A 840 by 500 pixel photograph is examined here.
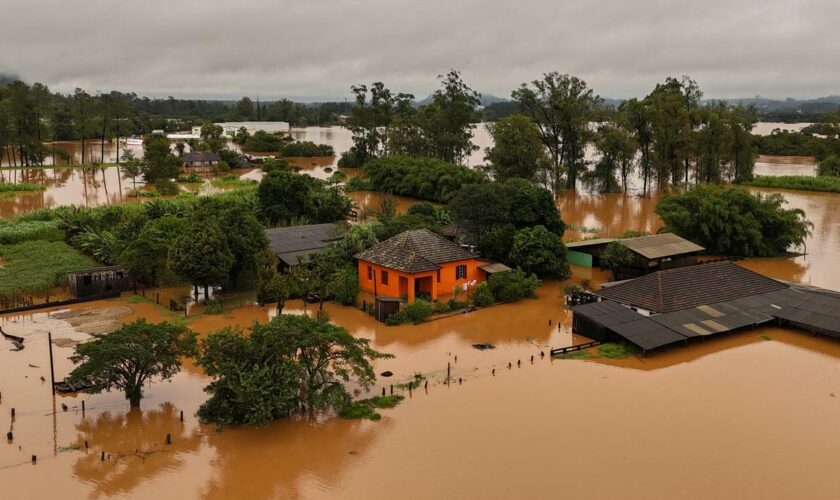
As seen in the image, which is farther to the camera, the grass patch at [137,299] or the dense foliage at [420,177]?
the dense foliage at [420,177]

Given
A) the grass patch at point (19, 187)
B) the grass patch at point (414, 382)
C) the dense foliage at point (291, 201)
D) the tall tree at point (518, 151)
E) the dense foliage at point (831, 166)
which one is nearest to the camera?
the grass patch at point (414, 382)

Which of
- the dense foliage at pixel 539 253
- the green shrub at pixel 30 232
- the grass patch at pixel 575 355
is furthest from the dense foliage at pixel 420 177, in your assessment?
the grass patch at pixel 575 355

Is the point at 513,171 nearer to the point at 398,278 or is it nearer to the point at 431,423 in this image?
the point at 398,278

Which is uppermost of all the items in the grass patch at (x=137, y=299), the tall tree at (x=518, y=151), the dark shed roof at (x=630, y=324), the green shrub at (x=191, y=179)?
the tall tree at (x=518, y=151)

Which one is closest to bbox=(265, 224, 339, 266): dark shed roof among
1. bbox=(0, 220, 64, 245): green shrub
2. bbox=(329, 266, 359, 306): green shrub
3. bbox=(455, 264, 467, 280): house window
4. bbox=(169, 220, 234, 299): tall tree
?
bbox=(329, 266, 359, 306): green shrub

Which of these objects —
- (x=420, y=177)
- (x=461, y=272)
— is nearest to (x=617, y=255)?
(x=461, y=272)

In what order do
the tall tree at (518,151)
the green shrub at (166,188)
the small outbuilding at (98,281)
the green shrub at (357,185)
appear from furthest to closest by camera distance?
the green shrub at (357,185) < the green shrub at (166,188) < the tall tree at (518,151) < the small outbuilding at (98,281)

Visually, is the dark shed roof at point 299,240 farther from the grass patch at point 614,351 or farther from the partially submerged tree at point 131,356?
the grass patch at point 614,351
